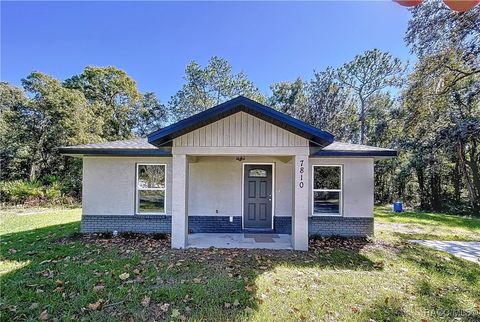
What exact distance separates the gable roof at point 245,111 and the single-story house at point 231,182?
0.06 metres

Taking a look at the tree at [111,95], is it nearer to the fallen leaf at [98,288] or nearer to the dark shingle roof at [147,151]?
the dark shingle roof at [147,151]

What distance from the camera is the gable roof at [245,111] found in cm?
680

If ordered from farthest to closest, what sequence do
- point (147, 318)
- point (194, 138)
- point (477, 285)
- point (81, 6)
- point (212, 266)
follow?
point (81, 6) < point (194, 138) < point (212, 266) < point (477, 285) < point (147, 318)

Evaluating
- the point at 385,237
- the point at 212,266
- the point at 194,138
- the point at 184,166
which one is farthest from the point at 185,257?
the point at 385,237

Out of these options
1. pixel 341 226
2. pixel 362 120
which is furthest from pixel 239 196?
pixel 362 120

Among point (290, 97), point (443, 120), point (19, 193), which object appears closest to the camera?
point (19, 193)

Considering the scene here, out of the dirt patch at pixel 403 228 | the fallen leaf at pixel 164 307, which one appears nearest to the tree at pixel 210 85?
the dirt patch at pixel 403 228

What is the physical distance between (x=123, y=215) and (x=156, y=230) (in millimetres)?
1241

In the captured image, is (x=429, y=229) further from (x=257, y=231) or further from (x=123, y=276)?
(x=123, y=276)

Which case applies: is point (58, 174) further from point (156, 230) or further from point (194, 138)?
point (194, 138)

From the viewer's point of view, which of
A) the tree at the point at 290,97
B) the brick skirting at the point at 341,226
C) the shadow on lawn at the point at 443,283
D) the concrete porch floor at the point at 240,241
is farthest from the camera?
the tree at the point at 290,97

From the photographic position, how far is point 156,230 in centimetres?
895

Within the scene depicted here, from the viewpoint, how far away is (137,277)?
5.24 meters

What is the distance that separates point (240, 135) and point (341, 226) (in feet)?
15.8
